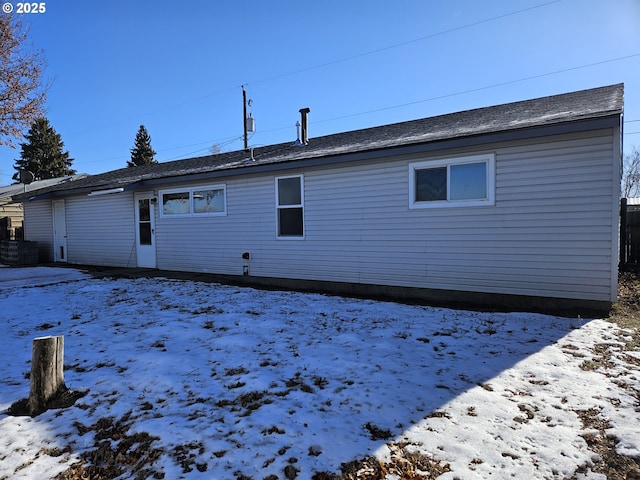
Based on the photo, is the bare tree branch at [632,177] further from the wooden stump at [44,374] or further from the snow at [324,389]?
the wooden stump at [44,374]

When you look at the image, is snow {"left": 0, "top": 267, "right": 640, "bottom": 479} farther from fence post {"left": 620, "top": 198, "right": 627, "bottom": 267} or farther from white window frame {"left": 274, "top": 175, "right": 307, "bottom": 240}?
fence post {"left": 620, "top": 198, "right": 627, "bottom": 267}

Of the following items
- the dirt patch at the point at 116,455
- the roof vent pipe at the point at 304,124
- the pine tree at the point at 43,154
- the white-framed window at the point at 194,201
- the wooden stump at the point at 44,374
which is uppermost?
the pine tree at the point at 43,154

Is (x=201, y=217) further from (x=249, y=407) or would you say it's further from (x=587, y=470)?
(x=587, y=470)

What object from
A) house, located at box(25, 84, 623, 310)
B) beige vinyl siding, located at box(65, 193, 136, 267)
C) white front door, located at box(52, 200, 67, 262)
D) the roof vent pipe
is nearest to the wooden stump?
house, located at box(25, 84, 623, 310)

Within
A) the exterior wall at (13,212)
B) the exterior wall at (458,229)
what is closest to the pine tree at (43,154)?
the exterior wall at (13,212)

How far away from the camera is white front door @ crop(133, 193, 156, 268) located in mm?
11594

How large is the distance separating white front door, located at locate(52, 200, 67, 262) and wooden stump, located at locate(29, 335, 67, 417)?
1334 centimetres

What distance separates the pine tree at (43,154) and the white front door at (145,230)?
3831 centimetres

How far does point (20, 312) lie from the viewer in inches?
252

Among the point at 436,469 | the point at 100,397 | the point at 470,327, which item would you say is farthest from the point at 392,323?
the point at 100,397

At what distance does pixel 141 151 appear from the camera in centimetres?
4409

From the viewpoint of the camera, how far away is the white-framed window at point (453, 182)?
6.45 m

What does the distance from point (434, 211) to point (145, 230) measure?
29.4ft

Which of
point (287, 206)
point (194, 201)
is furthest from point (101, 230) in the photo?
point (287, 206)
